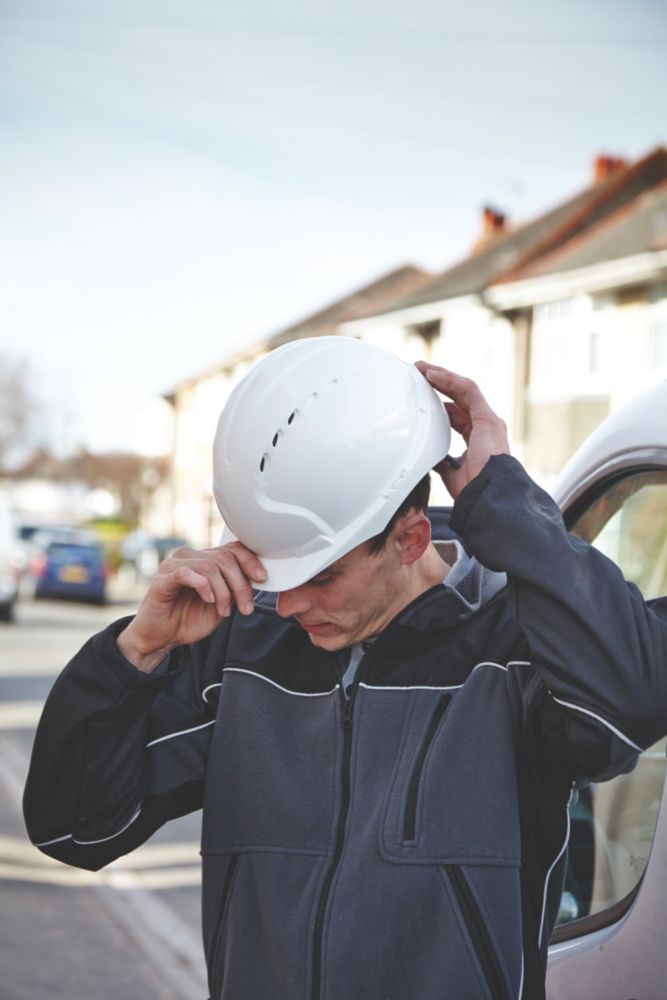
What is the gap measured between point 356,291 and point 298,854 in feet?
149

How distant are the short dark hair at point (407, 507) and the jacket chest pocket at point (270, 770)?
0.27 meters

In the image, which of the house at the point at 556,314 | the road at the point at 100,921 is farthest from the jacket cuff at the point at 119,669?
the house at the point at 556,314

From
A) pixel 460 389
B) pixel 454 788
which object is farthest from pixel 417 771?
pixel 460 389

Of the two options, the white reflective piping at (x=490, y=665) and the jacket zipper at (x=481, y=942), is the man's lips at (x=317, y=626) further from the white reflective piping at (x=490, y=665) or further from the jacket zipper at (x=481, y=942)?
the jacket zipper at (x=481, y=942)

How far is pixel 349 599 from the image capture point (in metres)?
2.04

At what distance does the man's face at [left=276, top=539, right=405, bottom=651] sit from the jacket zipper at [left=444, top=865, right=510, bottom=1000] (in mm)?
451

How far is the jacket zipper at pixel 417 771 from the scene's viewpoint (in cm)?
182

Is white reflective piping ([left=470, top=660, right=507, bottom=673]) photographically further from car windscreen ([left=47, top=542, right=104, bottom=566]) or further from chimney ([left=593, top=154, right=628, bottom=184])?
chimney ([left=593, top=154, right=628, bottom=184])

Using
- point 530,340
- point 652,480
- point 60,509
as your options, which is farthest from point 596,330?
point 60,509

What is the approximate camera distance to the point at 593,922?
2197 millimetres

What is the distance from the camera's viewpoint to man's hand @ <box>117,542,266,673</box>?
2029 millimetres

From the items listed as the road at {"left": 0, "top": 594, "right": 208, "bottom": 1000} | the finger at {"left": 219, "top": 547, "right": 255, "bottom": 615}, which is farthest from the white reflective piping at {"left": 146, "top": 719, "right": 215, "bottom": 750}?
the road at {"left": 0, "top": 594, "right": 208, "bottom": 1000}

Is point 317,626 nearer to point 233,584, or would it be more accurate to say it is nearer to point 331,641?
point 331,641

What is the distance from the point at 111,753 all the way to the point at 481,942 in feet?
2.17
